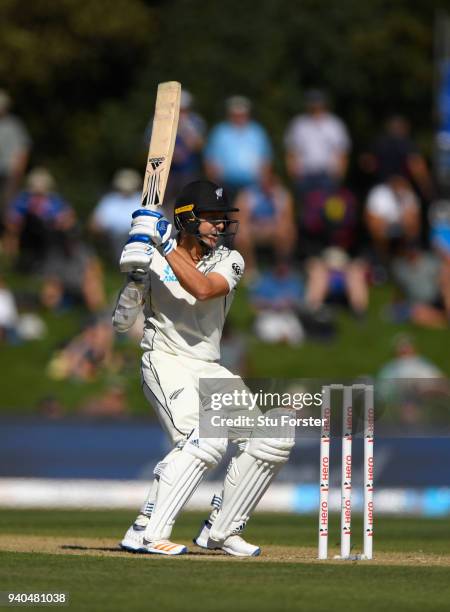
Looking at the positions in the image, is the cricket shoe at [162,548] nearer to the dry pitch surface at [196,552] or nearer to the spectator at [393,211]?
the dry pitch surface at [196,552]

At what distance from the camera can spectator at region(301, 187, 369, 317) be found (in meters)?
15.4

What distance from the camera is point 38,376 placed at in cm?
1461

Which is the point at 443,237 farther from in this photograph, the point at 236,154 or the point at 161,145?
the point at 161,145

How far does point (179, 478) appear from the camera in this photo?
6629 millimetres

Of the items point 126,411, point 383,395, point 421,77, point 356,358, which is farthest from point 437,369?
point 421,77

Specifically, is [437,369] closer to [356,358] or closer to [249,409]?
[356,358]

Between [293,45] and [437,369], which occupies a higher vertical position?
[293,45]

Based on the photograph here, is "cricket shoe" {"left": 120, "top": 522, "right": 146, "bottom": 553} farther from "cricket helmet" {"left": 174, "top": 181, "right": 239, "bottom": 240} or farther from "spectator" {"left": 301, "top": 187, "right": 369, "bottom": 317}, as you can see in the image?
"spectator" {"left": 301, "top": 187, "right": 369, "bottom": 317}

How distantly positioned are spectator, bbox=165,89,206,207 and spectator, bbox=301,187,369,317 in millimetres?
1464

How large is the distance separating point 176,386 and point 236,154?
928 cm

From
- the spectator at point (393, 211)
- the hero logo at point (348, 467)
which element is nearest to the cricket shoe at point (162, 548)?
the hero logo at point (348, 467)

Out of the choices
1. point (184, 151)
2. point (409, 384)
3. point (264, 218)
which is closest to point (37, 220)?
point (184, 151)

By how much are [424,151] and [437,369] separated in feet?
26.1

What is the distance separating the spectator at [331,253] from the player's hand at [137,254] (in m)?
8.65
